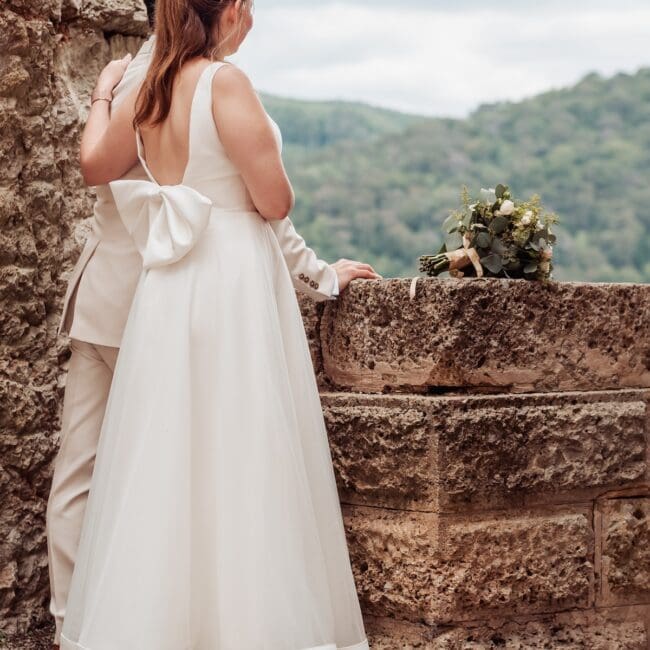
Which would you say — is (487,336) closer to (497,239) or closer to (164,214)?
(497,239)

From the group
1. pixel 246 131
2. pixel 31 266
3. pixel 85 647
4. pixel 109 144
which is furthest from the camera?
pixel 31 266

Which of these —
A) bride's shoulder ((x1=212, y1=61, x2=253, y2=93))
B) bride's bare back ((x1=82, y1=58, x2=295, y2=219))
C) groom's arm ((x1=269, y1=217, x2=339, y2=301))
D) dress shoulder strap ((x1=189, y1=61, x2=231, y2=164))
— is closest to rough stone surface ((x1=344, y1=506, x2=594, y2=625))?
groom's arm ((x1=269, y1=217, x2=339, y2=301))

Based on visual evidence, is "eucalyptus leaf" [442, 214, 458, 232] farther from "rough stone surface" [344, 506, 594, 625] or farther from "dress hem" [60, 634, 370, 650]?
"dress hem" [60, 634, 370, 650]

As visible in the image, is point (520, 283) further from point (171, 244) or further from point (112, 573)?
point (112, 573)

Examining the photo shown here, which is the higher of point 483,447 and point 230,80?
point 230,80

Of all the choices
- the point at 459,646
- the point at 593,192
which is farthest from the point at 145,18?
the point at 593,192

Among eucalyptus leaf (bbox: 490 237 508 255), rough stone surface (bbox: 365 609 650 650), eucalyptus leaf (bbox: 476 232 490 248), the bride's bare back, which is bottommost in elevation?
rough stone surface (bbox: 365 609 650 650)

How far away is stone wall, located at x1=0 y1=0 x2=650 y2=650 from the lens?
3.25m

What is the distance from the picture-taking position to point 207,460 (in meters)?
2.88

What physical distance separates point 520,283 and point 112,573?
142 cm

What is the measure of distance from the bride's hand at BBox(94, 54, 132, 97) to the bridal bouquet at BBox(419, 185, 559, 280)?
1065 millimetres

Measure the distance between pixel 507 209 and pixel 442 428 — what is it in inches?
28.5

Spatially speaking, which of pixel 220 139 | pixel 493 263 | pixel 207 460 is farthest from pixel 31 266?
pixel 493 263

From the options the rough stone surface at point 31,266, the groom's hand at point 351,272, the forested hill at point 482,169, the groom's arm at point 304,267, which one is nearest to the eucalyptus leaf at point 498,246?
the groom's hand at point 351,272
